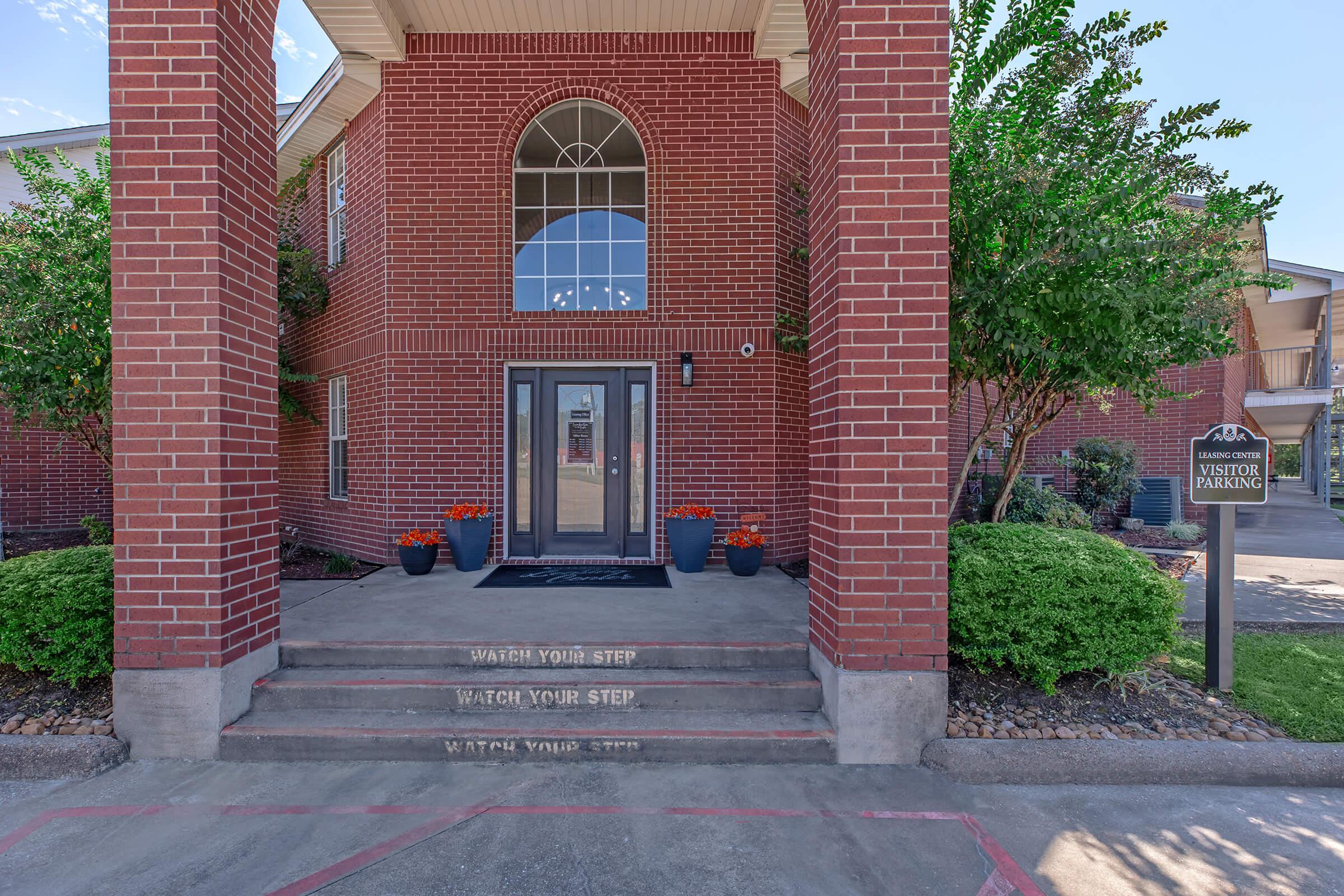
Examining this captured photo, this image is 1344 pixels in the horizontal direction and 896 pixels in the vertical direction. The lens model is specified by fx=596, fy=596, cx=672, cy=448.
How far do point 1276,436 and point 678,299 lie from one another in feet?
137

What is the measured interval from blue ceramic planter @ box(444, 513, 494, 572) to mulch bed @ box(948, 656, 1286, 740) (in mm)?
4817

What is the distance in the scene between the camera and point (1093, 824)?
2.84 metres

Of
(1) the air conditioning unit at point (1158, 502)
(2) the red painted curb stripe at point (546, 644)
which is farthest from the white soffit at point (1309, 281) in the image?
(2) the red painted curb stripe at point (546, 644)

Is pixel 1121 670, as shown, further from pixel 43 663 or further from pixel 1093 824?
pixel 43 663

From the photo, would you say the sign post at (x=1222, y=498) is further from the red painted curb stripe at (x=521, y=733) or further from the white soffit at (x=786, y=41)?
the white soffit at (x=786, y=41)

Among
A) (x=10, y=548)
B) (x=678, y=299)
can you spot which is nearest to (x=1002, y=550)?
(x=678, y=299)

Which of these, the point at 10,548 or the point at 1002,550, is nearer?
the point at 1002,550

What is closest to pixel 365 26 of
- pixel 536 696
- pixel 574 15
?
pixel 574 15

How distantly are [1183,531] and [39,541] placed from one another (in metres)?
18.8

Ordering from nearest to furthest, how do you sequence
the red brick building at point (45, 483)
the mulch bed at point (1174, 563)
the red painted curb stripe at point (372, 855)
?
1. the red painted curb stripe at point (372, 855)
2. the mulch bed at point (1174, 563)
3. the red brick building at point (45, 483)

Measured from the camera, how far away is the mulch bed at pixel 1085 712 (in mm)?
3430

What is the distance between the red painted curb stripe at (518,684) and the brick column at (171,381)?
33 cm

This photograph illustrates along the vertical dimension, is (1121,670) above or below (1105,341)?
below

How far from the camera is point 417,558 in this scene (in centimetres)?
635
